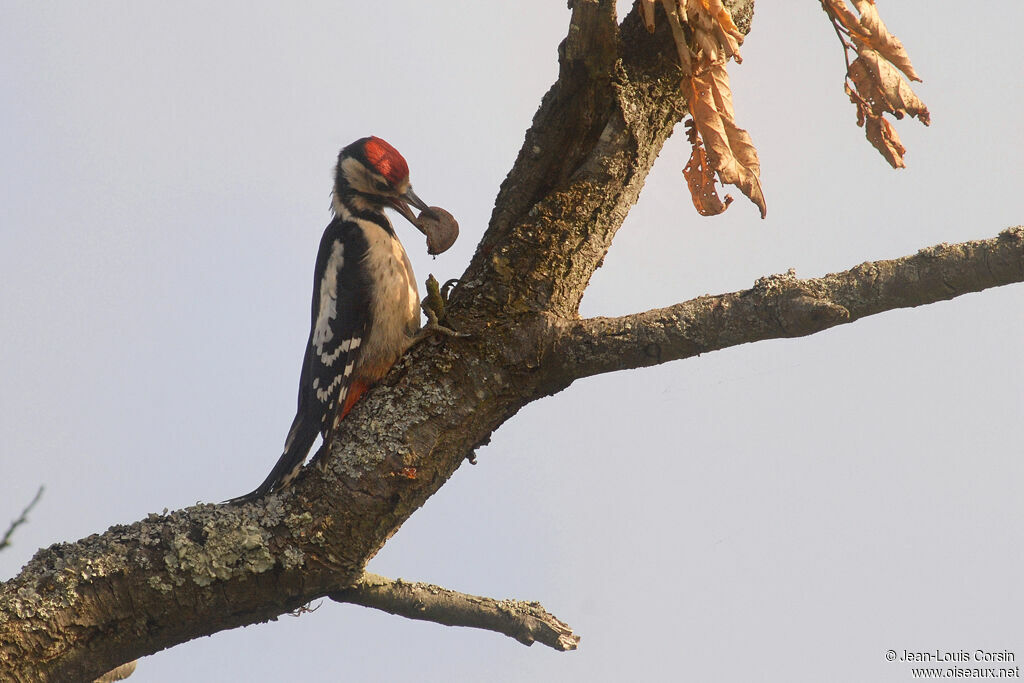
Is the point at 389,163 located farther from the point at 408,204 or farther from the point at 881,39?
the point at 881,39

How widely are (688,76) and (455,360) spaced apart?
3.19 feet

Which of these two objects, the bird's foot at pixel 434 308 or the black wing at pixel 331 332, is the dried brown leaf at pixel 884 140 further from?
the black wing at pixel 331 332

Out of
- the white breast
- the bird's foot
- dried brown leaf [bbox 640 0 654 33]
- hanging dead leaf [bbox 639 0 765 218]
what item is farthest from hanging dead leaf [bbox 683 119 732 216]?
the white breast

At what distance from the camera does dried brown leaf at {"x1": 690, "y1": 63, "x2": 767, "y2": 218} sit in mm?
2373

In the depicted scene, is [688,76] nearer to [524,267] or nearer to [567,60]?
[567,60]

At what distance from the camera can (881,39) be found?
2.52 metres

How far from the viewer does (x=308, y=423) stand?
296 cm

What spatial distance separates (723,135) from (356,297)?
1.51m

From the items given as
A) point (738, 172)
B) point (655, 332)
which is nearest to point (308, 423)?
point (655, 332)

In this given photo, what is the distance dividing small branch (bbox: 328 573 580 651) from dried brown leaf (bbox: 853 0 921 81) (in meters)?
1.74

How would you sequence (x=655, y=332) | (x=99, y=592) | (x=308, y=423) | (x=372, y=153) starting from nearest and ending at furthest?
1. (x=99, y=592)
2. (x=655, y=332)
3. (x=308, y=423)
4. (x=372, y=153)

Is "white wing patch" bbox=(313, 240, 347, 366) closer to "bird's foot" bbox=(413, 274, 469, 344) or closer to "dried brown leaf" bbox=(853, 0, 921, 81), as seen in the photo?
"bird's foot" bbox=(413, 274, 469, 344)

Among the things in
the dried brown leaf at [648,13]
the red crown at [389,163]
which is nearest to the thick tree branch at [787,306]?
the dried brown leaf at [648,13]

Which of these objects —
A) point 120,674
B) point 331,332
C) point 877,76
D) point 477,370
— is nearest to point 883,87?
point 877,76
